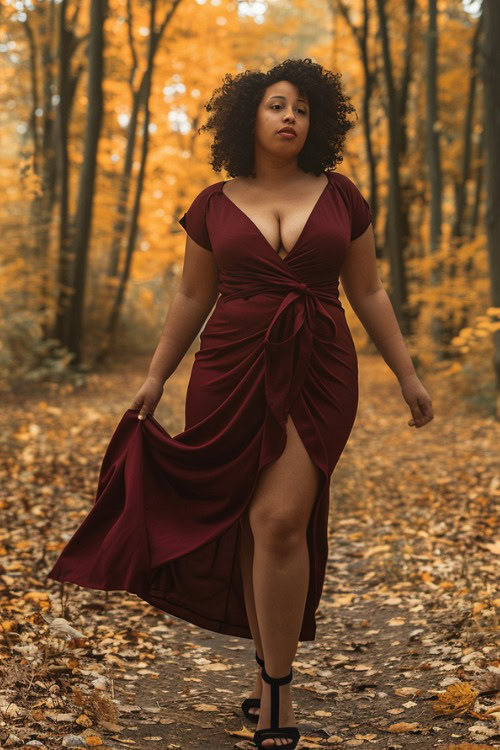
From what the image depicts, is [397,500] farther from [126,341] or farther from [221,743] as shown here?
[126,341]

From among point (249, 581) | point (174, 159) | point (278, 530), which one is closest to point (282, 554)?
point (278, 530)

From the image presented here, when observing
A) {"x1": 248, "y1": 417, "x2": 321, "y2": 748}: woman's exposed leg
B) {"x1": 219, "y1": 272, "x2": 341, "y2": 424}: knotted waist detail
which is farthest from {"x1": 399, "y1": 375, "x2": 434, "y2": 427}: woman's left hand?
{"x1": 248, "y1": 417, "x2": 321, "y2": 748}: woman's exposed leg

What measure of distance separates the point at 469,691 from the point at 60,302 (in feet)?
39.7

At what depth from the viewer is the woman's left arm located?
123 inches

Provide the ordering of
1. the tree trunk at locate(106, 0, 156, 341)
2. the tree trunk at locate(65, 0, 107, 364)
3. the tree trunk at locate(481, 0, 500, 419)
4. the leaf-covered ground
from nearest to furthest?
the leaf-covered ground < the tree trunk at locate(481, 0, 500, 419) < the tree trunk at locate(65, 0, 107, 364) < the tree trunk at locate(106, 0, 156, 341)

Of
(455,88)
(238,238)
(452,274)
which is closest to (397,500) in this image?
(238,238)

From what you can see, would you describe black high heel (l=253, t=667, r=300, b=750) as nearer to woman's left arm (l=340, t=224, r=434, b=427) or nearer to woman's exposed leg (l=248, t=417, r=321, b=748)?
woman's exposed leg (l=248, t=417, r=321, b=748)

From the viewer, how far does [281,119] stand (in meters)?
3.01

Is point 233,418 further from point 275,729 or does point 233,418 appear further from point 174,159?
point 174,159

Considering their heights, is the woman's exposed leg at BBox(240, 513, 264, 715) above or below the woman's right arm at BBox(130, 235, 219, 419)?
below

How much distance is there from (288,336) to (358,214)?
591 millimetres

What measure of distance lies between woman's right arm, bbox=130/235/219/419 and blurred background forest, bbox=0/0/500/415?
15.4 feet

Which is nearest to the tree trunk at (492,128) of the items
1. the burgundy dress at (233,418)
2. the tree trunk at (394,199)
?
the tree trunk at (394,199)

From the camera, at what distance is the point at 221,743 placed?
292 centimetres
